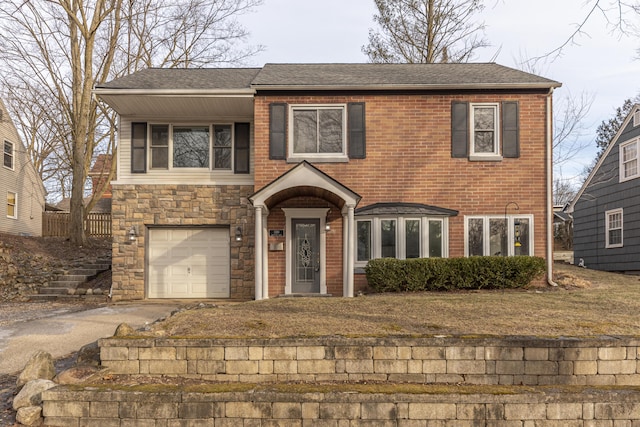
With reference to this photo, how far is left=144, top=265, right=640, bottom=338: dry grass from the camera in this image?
6.35m

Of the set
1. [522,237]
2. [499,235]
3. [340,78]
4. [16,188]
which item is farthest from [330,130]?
[16,188]

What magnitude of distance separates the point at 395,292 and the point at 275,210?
353 cm

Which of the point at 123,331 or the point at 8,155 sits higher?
the point at 8,155

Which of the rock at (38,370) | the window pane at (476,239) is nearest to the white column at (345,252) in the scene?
the window pane at (476,239)

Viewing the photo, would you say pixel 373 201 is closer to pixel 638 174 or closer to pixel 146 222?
pixel 146 222

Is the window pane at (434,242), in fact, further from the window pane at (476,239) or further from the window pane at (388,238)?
the window pane at (388,238)

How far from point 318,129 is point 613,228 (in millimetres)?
12292

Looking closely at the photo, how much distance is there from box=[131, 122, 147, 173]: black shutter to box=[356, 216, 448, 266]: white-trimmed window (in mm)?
5836

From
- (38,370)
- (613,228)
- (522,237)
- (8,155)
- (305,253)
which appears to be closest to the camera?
(38,370)

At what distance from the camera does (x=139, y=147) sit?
1284 centimetres

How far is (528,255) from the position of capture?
1167 cm

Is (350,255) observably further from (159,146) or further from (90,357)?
(159,146)

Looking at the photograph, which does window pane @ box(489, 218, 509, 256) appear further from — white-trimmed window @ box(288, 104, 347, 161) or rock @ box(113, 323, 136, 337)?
rock @ box(113, 323, 136, 337)

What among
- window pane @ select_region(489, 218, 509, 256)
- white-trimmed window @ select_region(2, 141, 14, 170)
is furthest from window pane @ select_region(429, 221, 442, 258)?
white-trimmed window @ select_region(2, 141, 14, 170)
